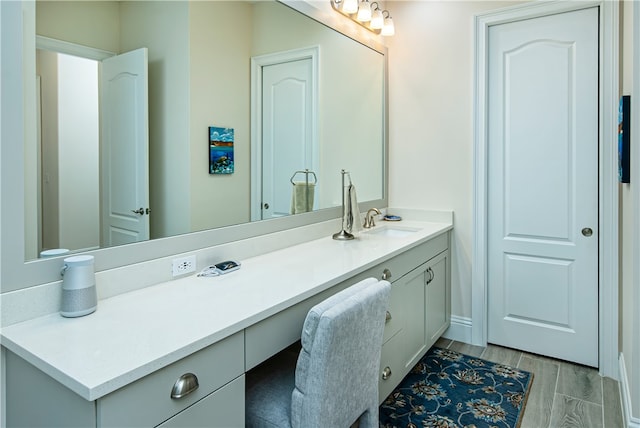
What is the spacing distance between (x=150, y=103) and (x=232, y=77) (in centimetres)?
47

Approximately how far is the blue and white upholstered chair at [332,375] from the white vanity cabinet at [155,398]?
196 mm

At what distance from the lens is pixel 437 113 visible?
10.1ft

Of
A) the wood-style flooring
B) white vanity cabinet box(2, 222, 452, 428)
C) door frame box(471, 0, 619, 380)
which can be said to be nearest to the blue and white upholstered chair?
white vanity cabinet box(2, 222, 452, 428)

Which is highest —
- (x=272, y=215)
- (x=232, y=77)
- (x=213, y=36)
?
(x=213, y=36)

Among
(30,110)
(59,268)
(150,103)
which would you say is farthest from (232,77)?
(59,268)

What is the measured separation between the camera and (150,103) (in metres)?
1.65

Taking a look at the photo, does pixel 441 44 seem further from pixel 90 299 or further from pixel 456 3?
pixel 90 299

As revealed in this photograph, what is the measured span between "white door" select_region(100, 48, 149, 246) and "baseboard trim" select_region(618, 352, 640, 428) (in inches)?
87.3

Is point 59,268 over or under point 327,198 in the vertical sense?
under

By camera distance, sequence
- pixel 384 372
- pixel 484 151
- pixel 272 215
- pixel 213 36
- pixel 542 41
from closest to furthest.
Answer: pixel 213 36 → pixel 384 372 → pixel 272 215 → pixel 542 41 → pixel 484 151

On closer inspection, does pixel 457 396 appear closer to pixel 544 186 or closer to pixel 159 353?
pixel 544 186

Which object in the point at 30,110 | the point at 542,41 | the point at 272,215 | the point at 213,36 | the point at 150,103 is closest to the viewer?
the point at 30,110

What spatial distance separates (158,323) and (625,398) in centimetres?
230

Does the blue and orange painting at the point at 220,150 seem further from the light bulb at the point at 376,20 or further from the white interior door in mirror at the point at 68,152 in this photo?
the light bulb at the point at 376,20
